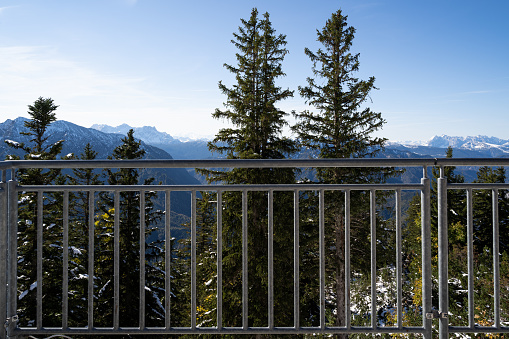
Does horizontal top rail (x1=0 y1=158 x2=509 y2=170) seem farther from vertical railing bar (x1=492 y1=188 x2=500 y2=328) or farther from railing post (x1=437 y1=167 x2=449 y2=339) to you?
vertical railing bar (x1=492 y1=188 x2=500 y2=328)

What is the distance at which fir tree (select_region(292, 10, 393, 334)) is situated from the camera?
1739 centimetres

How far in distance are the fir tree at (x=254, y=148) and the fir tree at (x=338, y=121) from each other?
5.91 feet

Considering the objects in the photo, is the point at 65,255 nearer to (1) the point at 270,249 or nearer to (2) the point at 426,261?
(1) the point at 270,249

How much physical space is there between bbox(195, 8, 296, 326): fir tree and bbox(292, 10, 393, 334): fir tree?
1800 mm

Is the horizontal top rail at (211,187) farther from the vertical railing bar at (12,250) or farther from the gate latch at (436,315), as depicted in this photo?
the gate latch at (436,315)

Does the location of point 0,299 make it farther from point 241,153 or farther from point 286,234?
point 241,153

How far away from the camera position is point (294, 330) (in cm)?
251

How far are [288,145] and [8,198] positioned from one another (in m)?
16.7

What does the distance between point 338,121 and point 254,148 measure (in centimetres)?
543

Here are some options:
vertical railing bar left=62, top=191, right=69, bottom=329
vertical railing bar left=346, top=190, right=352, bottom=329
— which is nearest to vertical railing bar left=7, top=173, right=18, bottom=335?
vertical railing bar left=62, top=191, right=69, bottom=329

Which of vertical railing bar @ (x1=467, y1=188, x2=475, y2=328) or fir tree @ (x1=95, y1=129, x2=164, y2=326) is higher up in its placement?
vertical railing bar @ (x1=467, y1=188, x2=475, y2=328)

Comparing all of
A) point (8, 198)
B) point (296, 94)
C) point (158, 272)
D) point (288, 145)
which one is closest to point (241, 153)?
point (288, 145)

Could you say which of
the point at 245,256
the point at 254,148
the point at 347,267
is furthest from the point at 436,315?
the point at 254,148

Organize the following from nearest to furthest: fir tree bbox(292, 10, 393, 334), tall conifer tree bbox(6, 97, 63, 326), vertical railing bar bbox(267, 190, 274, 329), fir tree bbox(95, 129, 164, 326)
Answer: vertical railing bar bbox(267, 190, 274, 329) → tall conifer tree bbox(6, 97, 63, 326) → fir tree bbox(95, 129, 164, 326) → fir tree bbox(292, 10, 393, 334)
